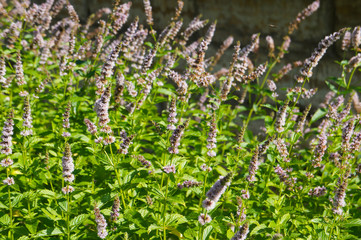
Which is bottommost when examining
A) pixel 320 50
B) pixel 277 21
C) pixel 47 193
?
pixel 47 193

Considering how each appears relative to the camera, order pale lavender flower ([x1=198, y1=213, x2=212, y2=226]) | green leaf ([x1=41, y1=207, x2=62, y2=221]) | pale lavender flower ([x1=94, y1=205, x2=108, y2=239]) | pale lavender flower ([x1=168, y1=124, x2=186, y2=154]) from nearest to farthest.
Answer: pale lavender flower ([x1=198, y1=213, x2=212, y2=226]) → pale lavender flower ([x1=94, y1=205, x2=108, y2=239]) → pale lavender flower ([x1=168, y1=124, x2=186, y2=154]) → green leaf ([x1=41, y1=207, x2=62, y2=221])

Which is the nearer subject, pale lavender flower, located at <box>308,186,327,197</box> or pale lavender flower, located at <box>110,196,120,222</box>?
pale lavender flower, located at <box>110,196,120,222</box>

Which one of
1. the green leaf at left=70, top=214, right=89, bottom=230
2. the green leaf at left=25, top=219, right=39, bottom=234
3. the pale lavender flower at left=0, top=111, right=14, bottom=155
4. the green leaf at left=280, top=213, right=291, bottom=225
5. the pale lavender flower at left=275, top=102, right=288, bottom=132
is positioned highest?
the pale lavender flower at left=275, top=102, right=288, bottom=132

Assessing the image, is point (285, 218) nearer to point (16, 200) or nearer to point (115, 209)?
point (115, 209)

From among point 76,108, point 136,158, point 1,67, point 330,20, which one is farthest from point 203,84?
point 330,20

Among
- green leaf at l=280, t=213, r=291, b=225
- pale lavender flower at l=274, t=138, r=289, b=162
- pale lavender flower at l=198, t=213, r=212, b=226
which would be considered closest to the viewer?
pale lavender flower at l=198, t=213, r=212, b=226

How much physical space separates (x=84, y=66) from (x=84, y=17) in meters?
2.90

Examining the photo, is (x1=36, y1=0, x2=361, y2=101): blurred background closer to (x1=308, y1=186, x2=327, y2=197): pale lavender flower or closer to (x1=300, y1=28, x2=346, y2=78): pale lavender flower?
(x1=300, y1=28, x2=346, y2=78): pale lavender flower

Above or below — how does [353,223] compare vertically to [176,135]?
below

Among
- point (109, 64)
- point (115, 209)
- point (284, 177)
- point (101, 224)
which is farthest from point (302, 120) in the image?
point (101, 224)

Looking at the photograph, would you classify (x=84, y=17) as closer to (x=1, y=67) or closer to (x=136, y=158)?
(x=1, y=67)

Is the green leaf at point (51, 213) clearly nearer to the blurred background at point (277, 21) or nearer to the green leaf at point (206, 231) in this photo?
the green leaf at point (206, 231)

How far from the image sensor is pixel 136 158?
11.4ft

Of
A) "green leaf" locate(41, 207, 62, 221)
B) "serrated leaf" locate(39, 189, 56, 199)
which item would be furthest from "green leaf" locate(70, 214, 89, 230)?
"serrated leaf" locate(39, 189, 56, 199)
